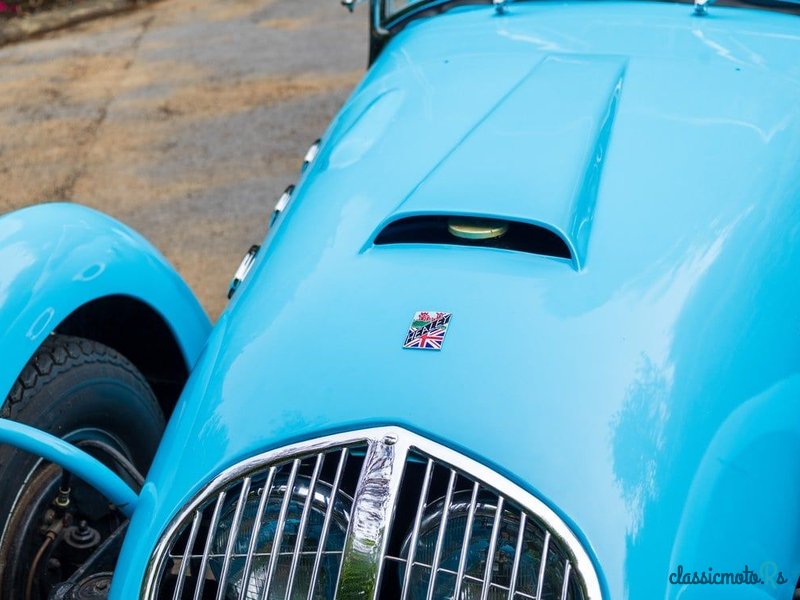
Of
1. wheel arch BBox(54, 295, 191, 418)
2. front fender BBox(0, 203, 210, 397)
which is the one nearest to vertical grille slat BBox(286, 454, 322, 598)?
front fender BBox(0, 203, 210, 397)

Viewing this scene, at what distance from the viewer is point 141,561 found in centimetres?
175

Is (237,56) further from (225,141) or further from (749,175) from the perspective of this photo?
(749,175)

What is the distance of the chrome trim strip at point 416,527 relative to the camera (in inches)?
63.9

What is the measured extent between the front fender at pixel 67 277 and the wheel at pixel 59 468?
8 centimetres

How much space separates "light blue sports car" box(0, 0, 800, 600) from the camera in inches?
64.7

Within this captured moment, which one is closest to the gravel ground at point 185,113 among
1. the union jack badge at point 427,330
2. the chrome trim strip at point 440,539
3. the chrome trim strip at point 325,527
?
the union jack badge at point 427,330

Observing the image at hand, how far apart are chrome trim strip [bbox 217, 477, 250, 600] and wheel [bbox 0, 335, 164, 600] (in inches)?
24.4

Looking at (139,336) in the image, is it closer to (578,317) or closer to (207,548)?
(207,548)

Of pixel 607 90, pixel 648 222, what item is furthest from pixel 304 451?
pixel 607 90

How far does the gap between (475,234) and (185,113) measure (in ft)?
14.3

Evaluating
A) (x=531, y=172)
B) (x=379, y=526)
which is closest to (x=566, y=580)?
(x=379, y=526)

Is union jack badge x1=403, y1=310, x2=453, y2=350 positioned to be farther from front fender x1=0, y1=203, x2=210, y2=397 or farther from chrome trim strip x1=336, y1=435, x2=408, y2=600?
front fender x1=0, y1=203, x2=210, y2=397

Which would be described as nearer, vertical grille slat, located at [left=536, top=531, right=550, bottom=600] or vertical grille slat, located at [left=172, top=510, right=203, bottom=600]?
vertical grille slat, located at [left=536, top=531, right=550, bottom=600]

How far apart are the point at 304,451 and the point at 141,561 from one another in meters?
0.33
